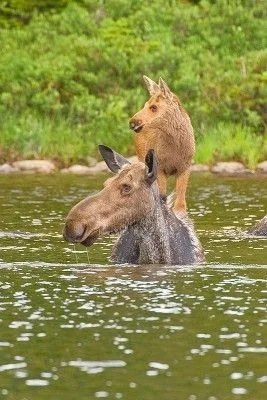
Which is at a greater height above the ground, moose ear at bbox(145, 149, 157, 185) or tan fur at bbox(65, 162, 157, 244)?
moose ear at bbox(145, 149, 157, 185)

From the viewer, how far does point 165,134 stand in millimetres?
24266

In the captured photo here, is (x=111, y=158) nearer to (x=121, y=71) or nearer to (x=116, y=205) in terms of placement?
(x=116, y=205)

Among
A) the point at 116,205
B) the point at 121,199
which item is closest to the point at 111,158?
the point at 121,199

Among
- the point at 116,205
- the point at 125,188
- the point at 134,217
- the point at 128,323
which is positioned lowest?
the point at 128,323

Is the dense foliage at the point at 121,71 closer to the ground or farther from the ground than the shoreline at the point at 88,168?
farther from the ground

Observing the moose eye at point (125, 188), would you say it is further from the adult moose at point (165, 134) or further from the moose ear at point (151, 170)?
the adult moose at point (165, 134)

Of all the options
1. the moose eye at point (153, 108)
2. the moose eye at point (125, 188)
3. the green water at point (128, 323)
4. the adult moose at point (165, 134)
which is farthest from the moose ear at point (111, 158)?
the moose eye at point (153, 108)

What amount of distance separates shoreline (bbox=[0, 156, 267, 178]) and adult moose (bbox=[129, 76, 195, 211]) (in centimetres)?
1019

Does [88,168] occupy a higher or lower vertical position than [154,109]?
lower

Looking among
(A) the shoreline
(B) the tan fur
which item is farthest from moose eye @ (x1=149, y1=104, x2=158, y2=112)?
(A) the shoreline

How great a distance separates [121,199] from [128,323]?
2.92 meters

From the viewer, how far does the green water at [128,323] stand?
1113 centimetres

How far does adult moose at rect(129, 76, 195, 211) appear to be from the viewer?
2367 centimetres

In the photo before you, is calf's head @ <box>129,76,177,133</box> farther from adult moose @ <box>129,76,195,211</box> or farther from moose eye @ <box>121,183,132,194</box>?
moose eye @ <box>121,183,132,194</box>
